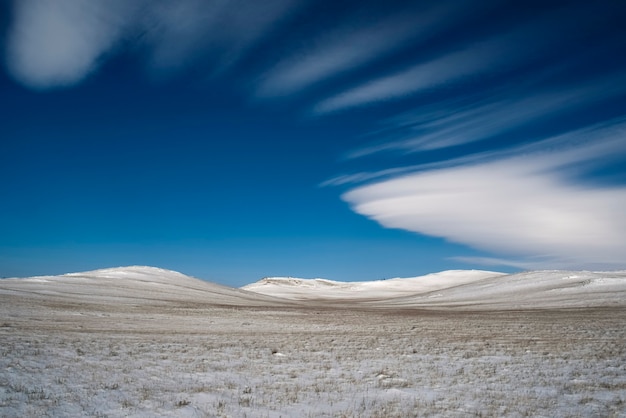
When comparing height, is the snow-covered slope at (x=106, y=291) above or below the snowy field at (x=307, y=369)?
above

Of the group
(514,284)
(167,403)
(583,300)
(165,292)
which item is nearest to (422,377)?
(167,403)

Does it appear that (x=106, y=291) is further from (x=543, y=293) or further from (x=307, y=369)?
(x=543, y=293)

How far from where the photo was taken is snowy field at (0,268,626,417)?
11.6 meters

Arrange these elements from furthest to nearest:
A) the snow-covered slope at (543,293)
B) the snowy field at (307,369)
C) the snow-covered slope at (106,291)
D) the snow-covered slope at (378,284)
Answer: the snow-covered slope at (378,284) < the snow-covered slope at (543,293) < the snow-covered slope at (106,291) < the snowy field at (307,369)

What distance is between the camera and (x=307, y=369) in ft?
53.5

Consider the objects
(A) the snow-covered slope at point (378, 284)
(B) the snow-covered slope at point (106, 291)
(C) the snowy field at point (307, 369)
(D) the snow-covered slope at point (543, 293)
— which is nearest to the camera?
(C) the snowy field at point (307, 369)

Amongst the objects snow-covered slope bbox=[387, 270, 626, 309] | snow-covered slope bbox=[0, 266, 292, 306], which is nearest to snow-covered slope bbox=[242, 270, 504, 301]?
snow-covered slope bbox=[387, 270, 626, 309]

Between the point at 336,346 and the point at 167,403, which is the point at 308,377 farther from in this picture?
the point at 336,346

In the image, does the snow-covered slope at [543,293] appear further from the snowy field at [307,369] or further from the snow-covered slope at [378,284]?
the snow-covered slope at [378,284]

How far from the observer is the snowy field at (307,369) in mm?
11609

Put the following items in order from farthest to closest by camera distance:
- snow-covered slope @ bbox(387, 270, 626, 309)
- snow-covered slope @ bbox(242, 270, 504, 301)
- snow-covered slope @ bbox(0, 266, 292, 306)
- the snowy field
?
1. snow-covered slope @ bbox(242, 270, 504, 301)
2. snow-covered slope @ bbox(387, 270, 626, 309)
3. snow-covered slope @ bbox(0, 266, 292, 306)
4. the snowy field

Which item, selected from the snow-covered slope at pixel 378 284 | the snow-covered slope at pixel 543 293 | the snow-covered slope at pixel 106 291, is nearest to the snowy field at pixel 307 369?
the snow-covered slope at pixel 106 291

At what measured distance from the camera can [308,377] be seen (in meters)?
15.0

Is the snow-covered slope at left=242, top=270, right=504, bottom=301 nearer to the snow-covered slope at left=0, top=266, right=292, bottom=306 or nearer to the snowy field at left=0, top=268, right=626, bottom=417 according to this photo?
the snow-covered slope at left=0, top=266, right=292, bottom=306
